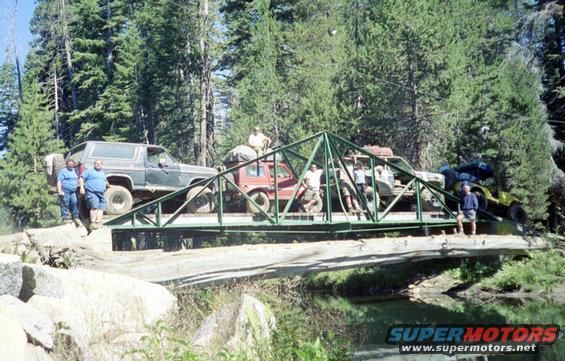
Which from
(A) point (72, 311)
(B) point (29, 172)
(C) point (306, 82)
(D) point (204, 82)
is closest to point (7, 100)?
(B) point (29, 172)

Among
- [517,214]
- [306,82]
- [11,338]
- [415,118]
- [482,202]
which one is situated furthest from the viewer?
[306,82]

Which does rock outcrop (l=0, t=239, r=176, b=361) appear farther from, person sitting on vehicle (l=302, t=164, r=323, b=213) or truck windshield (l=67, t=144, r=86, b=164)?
person sitting on vehicle (l=302, t=164, r=323, b=213)

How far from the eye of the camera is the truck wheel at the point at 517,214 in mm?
20375

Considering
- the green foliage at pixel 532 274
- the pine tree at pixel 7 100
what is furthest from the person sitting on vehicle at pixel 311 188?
the pine tree at pixel 7 100

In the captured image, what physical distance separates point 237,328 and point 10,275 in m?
2.95

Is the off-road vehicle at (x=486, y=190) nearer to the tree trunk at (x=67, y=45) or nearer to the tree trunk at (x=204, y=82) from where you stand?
the tree trunk at (x=204, y=82)

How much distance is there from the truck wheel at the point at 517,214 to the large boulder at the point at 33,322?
15.9 meters

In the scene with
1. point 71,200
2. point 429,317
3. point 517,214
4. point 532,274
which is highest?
point 71,200

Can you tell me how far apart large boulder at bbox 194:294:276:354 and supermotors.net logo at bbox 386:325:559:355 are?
89.3 inches

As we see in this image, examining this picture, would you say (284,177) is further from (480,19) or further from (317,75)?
(480,19)

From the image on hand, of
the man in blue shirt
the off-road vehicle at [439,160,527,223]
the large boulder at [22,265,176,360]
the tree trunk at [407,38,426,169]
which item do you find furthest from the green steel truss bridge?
the tree trunk at [407,38,426,169]

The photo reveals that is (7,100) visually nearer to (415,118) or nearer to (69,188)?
(415,118)

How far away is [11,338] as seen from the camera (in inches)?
267

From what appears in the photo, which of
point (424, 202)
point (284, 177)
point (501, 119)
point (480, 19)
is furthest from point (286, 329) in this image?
point (480, 19)
